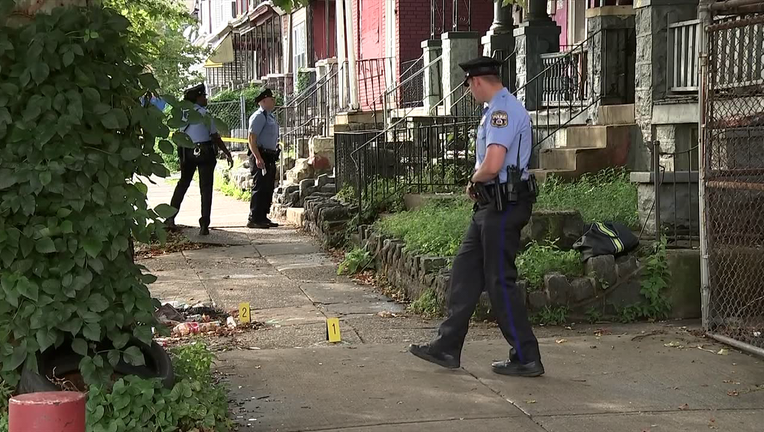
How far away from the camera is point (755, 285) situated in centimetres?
764

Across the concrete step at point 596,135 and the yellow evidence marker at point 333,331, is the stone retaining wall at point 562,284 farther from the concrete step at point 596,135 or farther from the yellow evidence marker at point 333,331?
the concrete step at point 596,135

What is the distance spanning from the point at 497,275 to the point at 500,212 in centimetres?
37

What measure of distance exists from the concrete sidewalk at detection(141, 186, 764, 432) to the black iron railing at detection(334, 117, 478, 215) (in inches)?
128

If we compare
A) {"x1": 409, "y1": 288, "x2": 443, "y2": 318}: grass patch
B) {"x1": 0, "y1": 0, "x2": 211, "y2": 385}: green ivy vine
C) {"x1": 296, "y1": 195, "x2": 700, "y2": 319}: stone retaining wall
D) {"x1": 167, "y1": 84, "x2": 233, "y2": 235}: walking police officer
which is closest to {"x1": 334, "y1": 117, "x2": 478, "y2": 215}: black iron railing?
{"x1": 167, "y1": 84, "x2": 233, "y2": 235}: walking police officer

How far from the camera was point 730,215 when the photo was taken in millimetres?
7363

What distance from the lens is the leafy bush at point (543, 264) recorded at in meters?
7.90

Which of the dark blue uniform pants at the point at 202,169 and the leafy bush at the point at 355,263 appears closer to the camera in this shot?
the leafy bush at the point at 355,263

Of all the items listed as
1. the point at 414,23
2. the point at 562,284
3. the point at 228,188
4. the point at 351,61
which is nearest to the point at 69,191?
the point at 562,284

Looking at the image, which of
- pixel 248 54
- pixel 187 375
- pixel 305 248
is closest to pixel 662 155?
pixel 305 248

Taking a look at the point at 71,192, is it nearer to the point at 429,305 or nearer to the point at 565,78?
the point at 429,305

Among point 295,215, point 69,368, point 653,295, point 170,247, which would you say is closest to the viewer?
point 69,368

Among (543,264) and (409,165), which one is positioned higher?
(409,165)

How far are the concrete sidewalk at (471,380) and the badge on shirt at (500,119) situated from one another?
149 cm

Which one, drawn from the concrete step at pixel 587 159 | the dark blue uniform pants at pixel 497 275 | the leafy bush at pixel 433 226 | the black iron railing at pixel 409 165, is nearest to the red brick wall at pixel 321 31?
the black iron railing at pixel 409 165
